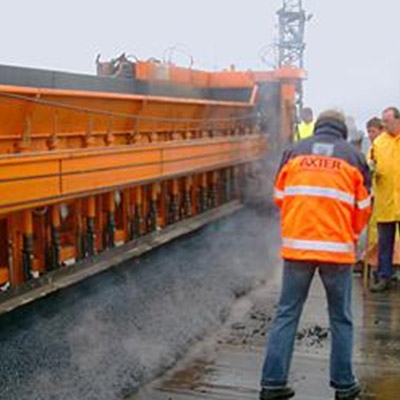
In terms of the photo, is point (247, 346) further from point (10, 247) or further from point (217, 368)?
point (10, 247)

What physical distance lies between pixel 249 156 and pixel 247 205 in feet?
2.37

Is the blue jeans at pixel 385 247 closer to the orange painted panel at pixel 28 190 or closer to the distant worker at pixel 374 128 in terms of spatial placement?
the distant worker at pixel 374 128

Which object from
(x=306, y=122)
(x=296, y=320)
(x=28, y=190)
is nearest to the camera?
(x=296, y=320)

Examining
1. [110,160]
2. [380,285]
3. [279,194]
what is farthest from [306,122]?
[279,194]

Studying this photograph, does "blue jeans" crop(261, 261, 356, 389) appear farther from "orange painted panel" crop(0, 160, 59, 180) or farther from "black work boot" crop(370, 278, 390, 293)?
"black work boot" crop(370, 278, 390, 293)

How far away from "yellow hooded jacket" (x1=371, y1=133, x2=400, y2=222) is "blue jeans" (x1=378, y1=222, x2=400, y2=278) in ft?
0.26

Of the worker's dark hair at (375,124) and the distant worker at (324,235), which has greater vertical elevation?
the worker's dark hair at (375,124)

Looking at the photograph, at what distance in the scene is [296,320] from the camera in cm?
356

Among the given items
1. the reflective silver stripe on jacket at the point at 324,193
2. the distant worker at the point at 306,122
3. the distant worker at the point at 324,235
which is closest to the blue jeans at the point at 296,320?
the distant worker at the point at 324,235

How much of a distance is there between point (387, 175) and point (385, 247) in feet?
1.84

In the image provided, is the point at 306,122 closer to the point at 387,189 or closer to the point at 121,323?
the point at 387,189

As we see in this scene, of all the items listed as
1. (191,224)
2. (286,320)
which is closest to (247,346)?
(286,320)

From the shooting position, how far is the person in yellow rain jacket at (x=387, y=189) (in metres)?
5.68

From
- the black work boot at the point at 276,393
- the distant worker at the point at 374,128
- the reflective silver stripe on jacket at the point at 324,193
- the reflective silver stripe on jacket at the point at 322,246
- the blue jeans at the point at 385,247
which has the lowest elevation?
the black work boot at the point at 276,393
